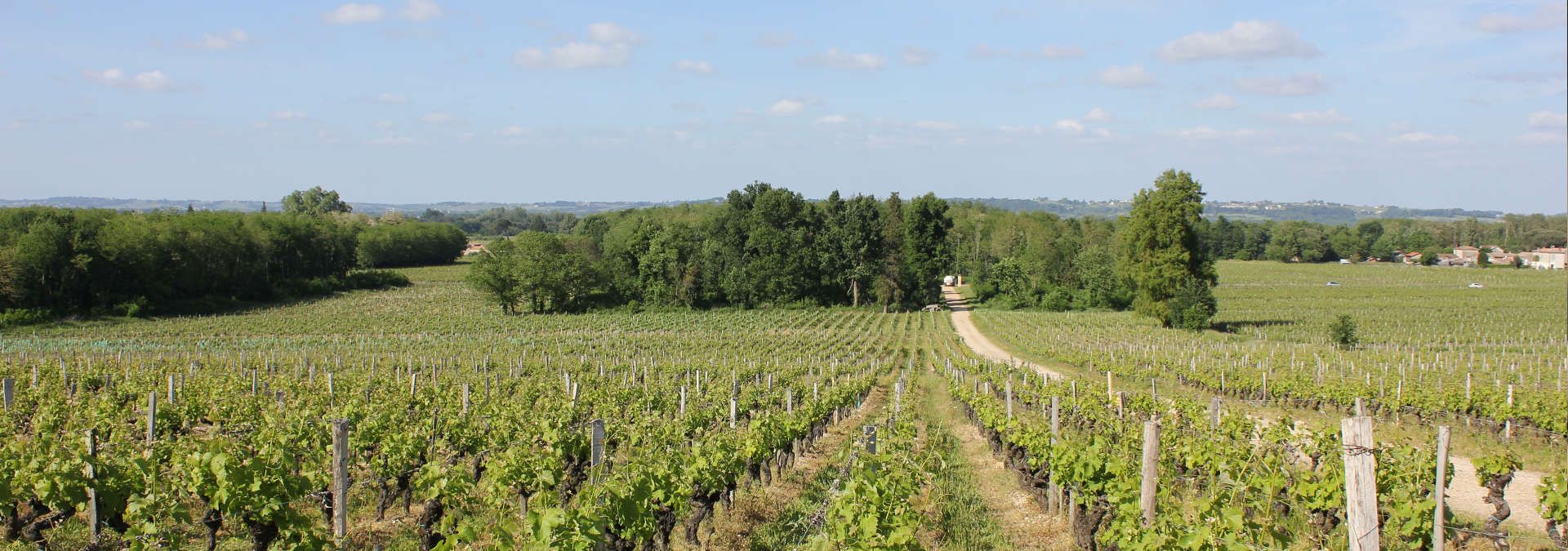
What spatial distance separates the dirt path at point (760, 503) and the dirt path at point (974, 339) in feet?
37.0

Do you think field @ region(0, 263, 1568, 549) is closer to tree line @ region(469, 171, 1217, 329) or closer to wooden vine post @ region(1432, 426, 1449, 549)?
wooden vine post @ region(1432, 426, 1449, 549)

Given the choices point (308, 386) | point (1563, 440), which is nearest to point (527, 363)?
point (308, 386)

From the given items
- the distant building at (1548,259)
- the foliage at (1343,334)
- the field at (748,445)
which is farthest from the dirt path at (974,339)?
the distant building at (1548,259)

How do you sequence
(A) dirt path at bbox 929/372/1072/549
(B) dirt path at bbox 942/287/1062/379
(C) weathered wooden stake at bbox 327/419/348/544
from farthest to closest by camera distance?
(B) dirt path at bbox 942/287/1062/379 < (A) dirt path at bbox 929/372/1072/549 < (C) weathered wooden stake at bbox 327/419/348/544

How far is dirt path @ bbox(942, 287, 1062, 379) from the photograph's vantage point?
1198 inches

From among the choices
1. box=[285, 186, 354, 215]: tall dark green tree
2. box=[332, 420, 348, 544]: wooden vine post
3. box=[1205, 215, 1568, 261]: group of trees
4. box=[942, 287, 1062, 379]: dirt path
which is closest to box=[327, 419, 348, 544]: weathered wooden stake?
box=[332, 420, 348, 544]: wooden vine post

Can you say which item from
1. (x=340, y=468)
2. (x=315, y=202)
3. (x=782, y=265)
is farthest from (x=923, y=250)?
(x=315, y=202)

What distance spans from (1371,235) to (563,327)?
412ft

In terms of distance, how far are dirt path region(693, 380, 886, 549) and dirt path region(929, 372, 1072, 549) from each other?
1909 millimetres

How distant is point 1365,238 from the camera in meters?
121

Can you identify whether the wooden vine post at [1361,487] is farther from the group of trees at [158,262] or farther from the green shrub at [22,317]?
the group of trees at [158,262]

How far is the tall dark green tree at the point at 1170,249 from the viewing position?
40.6m

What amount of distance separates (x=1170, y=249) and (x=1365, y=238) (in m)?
101

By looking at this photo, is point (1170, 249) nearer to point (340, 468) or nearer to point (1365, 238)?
point (340, 468)
